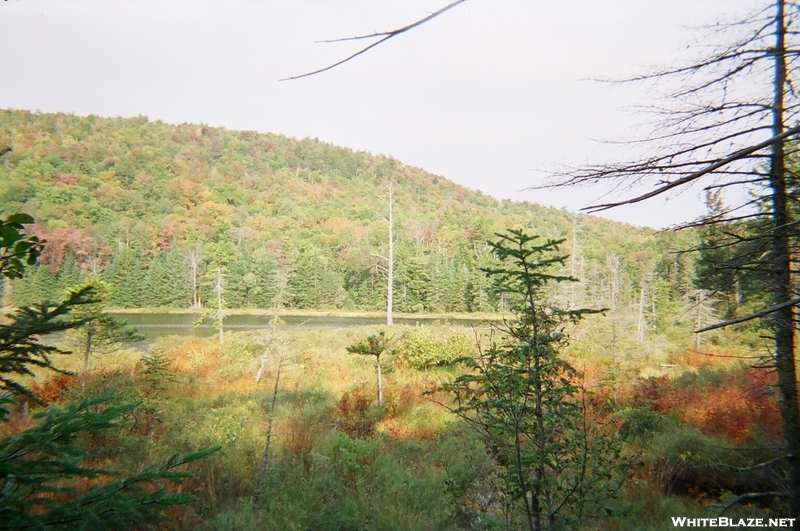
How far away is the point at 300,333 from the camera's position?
69.1ft

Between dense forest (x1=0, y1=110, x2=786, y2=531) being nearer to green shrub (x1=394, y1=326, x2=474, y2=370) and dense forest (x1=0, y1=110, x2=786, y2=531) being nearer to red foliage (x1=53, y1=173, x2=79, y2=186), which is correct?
green shrub (x1=394, y1=326, x2=474, y2=370)

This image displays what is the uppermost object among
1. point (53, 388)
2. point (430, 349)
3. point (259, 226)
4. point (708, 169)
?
point (259, 226)

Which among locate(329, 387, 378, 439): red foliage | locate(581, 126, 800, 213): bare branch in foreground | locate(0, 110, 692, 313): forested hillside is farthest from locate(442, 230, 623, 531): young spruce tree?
locate(0, 110, 692, 313): forested hillside

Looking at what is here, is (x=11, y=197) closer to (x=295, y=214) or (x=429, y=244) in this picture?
(x=295, y=214)

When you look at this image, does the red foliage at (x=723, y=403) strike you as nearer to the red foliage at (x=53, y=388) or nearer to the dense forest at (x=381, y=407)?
the dense forest at (x=381, y=407)

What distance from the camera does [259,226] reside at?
222ft

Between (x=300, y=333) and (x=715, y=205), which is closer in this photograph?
(x=715, y=205)

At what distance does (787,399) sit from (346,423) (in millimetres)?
7184

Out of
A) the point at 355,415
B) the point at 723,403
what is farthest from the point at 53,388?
the point at 723,403

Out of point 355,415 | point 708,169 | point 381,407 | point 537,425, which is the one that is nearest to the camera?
point 708,169

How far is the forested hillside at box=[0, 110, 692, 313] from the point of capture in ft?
128

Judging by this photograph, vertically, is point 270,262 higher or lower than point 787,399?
higher

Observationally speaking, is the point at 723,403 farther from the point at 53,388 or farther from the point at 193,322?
the point at 193,322

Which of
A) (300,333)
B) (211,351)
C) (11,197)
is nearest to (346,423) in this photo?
(211,351)
